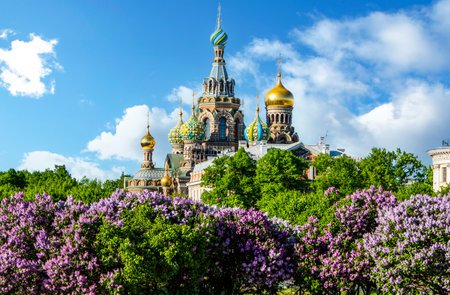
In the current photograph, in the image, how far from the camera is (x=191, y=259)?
106ft

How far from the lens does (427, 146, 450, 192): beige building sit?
67.1 m

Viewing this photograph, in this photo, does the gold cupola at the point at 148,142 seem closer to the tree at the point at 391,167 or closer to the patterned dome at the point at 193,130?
the patterned dome at the point at 193,130

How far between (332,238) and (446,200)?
5.53 meters

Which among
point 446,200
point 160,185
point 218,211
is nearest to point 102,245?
point 218,211

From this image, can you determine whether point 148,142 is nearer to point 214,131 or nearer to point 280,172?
point 214,131

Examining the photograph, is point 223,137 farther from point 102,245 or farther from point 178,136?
point 102,245

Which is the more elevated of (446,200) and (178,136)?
(178,136)

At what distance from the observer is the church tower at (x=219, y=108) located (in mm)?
142375

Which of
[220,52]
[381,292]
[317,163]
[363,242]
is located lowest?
[381,292]

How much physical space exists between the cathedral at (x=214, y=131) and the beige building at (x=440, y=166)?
63.2 metres

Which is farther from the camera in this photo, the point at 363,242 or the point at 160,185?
the point at 160,185

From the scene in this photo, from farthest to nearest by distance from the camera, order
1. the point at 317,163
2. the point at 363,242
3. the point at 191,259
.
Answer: the point at 317,163 < the point at 363,242 < the point at 191,259

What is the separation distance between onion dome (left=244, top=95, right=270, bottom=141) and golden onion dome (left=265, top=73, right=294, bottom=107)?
319 inches

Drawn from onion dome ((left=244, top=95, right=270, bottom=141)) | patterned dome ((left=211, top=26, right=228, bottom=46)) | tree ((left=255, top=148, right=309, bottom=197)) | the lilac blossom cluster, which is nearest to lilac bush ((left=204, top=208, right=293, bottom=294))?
the lilac blossom cluster
